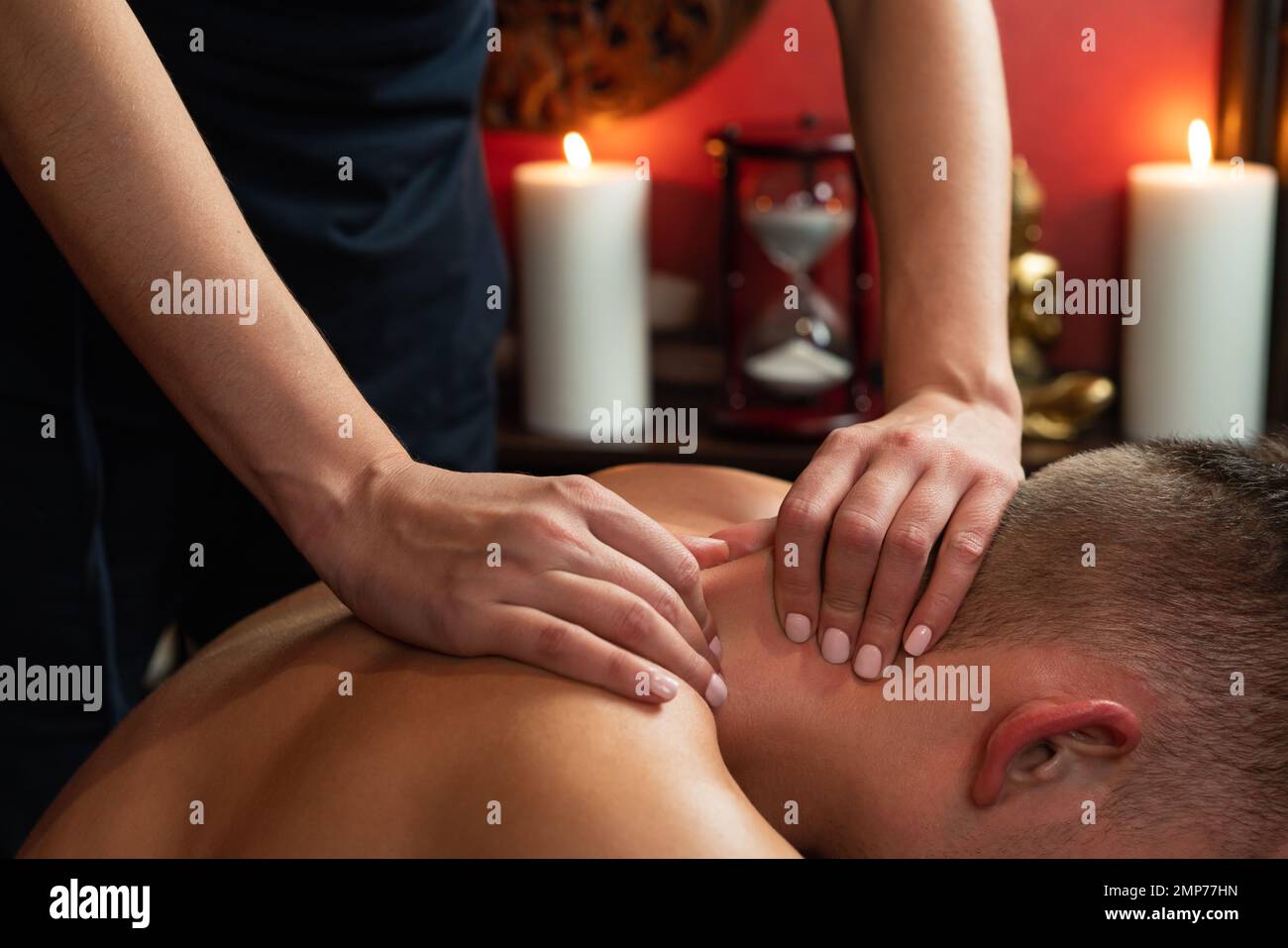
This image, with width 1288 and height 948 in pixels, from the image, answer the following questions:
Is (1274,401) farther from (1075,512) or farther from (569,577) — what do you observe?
(569,577)

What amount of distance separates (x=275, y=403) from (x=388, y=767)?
11.0 inches

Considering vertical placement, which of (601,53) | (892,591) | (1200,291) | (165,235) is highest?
(601,53)

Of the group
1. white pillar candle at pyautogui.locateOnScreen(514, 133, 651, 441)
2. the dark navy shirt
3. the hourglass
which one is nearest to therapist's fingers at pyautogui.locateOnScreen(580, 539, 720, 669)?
the dark navy shirt

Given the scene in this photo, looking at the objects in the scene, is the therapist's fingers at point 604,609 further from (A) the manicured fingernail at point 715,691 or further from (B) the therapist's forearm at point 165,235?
(B) the therapist's forearm at point 165,235

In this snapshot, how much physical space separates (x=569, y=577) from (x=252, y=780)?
0.25 m

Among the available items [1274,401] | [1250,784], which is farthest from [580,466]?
[1250,784]

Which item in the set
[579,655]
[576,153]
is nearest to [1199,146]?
[576,153]

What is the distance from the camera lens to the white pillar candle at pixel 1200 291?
2.27 m

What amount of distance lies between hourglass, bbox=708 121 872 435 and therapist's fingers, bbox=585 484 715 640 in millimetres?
1382

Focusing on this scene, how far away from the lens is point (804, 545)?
3.34 ft

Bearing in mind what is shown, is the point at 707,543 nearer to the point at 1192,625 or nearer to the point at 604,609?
the point at 604,609

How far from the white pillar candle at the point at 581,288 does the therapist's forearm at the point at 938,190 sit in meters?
1.01

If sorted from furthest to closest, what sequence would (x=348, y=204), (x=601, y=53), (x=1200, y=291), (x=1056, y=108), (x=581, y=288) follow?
(x=601, y=53) → (x=1056, y=108) → (x=581, y=288) → (x=1200, y=291) → (x=348, y=204)

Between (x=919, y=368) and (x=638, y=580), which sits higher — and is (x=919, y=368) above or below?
above
